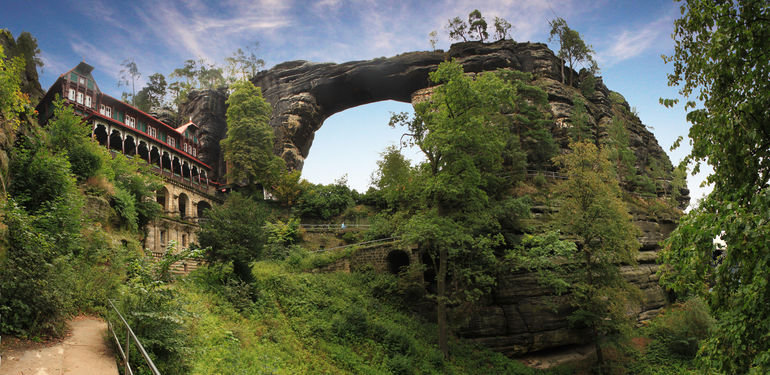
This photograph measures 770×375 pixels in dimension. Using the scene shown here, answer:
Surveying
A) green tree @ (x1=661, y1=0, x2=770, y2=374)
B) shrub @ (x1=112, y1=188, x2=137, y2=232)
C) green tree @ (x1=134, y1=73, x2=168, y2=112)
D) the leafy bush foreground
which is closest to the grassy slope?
the leafy bush foreground

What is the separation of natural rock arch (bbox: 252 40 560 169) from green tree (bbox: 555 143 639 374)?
2349cm

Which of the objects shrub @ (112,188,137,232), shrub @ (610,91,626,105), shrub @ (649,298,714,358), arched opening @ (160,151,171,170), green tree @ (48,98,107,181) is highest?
shrub @ (610,91,626,105)

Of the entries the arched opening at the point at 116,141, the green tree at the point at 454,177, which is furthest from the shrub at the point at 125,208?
the arched opening at the point at 116,141

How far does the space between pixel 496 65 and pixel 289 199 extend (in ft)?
81.7

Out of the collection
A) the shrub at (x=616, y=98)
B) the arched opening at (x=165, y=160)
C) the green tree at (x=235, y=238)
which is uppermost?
the shrub at (x=616, y=98)

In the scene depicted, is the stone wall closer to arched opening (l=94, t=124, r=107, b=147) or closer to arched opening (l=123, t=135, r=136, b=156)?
arched opening (l=94, t=124, r=107, b=147)

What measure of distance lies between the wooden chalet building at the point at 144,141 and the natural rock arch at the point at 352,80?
1002 cm

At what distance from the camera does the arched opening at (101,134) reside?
33.5 metres

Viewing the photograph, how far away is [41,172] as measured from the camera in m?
12.2

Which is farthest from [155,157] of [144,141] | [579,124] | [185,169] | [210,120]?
[579,124]

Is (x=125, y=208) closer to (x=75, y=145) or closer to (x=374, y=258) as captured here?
(x=75, y=145)

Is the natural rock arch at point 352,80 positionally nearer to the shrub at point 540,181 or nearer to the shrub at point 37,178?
the shrub at point 540,181

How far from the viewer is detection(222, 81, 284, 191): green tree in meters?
38.2

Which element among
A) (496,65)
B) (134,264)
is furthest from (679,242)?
(496,65)
